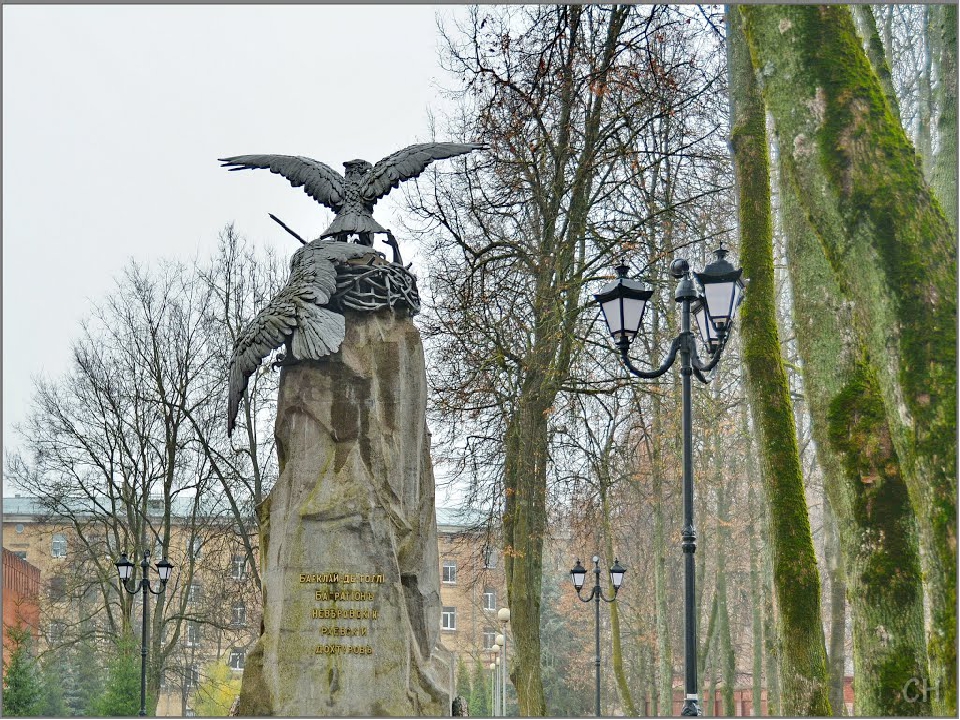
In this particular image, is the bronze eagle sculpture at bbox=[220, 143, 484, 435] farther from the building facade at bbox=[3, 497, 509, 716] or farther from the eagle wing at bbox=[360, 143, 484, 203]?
the building facade at bbox=[3, 497, 509, 716]

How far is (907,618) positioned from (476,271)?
1151 centimetres

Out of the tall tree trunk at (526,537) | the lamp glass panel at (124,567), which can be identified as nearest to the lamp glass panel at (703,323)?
the tall tree trunk at (526,537)

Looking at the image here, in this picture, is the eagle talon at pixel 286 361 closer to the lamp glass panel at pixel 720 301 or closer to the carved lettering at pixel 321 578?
the carved lettering at pixel 321 578

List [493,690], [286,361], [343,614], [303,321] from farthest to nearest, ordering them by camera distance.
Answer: [493,690] → [286,361] → [303,321] → [343,614]

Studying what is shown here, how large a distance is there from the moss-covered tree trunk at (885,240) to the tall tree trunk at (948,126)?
15.0ft

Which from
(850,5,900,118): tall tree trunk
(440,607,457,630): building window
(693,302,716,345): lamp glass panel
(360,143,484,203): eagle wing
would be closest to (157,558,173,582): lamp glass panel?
(360,143,484,203): eagle wing

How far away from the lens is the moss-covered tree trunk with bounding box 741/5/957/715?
25.1 ft

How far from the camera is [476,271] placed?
19484mm

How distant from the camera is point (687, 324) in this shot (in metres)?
8.98

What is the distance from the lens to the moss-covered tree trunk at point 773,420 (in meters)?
11.5

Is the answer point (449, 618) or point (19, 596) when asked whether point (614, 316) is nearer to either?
point (19, 596)

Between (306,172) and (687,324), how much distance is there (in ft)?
14.2

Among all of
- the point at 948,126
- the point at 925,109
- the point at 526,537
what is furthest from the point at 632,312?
the point at 925,109

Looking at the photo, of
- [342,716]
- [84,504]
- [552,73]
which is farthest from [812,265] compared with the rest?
[84,504]
